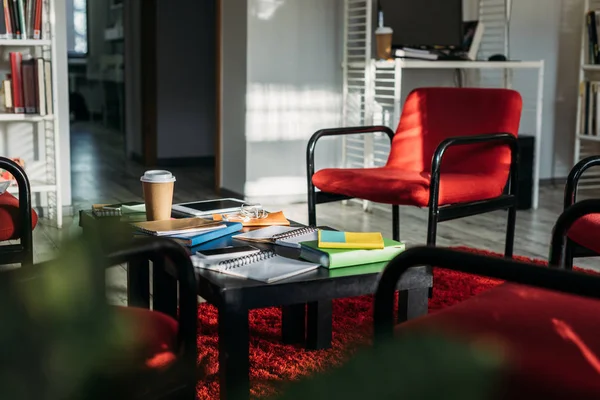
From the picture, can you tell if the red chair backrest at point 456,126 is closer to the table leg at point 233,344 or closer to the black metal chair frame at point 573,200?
the black metal chair frame at point 573,200

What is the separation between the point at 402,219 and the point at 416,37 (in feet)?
3.66

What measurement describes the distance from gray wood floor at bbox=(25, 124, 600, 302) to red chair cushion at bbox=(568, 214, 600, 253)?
1.23m

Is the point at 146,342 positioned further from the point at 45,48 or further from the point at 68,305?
the point at 45,48

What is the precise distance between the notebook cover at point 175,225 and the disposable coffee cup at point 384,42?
2.60 m

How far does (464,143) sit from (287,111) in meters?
2.26

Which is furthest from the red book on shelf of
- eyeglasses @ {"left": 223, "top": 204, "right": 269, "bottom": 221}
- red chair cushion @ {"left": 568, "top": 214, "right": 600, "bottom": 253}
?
red chair cushion @ {"left": 568, "top": 214, "right": 600, "bottom": 253}

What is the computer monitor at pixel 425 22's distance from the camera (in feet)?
14.7

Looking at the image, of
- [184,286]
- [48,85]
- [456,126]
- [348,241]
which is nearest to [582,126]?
[456,126]

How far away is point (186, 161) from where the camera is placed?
6.32 meters

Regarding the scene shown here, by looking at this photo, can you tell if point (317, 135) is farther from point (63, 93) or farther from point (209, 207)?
point (63, 93)

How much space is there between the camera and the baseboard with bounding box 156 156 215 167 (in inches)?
246

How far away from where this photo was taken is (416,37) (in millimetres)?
4496

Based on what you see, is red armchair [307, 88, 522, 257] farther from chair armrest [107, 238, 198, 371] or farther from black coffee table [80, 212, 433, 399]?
chair armrest [107, 238, 198, 371]

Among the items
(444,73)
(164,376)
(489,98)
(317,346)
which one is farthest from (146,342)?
(444,73)
